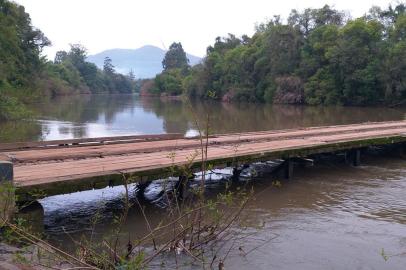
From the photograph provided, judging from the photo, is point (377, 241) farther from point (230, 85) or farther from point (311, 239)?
point (230, 85)

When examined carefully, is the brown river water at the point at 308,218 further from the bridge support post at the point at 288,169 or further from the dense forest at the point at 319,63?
the dense forest at the point at 319,63

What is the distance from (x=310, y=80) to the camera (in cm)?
5403

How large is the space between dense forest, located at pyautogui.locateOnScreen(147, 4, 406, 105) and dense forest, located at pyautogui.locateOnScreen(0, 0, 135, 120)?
1206 cm

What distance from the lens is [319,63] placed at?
5406cm

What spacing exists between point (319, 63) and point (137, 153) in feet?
155

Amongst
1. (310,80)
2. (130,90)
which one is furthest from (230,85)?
(130,90)

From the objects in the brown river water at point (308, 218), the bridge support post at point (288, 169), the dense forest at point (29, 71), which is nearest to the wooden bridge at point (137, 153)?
the bridge support post at point (288, 169)

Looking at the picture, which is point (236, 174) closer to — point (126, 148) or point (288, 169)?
point (288, 169)

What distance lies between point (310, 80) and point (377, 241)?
48513 millimetres

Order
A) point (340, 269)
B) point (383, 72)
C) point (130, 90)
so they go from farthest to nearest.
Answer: point (130, 90), point (383, 72), point (340, 269)

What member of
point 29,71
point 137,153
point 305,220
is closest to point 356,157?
point 305,220

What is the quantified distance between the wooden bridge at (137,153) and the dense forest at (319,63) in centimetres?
2460

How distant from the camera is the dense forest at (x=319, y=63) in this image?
47062mm

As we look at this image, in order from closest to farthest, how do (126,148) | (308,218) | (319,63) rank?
(308,218)
(126,148)
(319,63)
